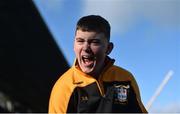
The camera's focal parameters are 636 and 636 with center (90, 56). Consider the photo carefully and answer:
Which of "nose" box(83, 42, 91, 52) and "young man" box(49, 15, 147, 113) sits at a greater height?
"nose" box(83, 42, 91, 52)

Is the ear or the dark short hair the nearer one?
the dark short hair

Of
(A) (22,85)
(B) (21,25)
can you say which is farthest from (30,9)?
(A) (22,85)

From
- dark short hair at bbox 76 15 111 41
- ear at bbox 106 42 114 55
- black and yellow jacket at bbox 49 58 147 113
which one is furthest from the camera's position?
ear at bbox 106 42 114 55

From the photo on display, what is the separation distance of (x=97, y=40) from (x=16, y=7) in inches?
508

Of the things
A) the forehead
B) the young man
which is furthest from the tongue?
the forehead

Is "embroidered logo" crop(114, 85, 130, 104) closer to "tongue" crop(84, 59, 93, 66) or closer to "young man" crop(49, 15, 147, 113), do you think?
"young man" crop(49, 15, 147, 113)

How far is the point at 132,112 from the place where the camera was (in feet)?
10.2

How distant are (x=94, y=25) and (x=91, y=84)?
11.7 inches

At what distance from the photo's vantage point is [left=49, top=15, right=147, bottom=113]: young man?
2.99m

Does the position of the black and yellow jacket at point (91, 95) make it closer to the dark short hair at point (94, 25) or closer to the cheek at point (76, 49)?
the cheek at point (76, 49)

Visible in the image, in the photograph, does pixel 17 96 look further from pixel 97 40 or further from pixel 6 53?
pixel 97 40

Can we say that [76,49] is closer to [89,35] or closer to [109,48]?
[89,35]

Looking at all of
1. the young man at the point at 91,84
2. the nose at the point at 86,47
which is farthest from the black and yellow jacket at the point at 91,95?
the nose at the point at 86,47

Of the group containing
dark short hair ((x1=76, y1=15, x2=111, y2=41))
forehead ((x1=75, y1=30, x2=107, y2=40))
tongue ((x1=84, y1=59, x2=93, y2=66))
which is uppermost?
dark short hair ((x1=76, y1=15, x2=111, y2=41))
